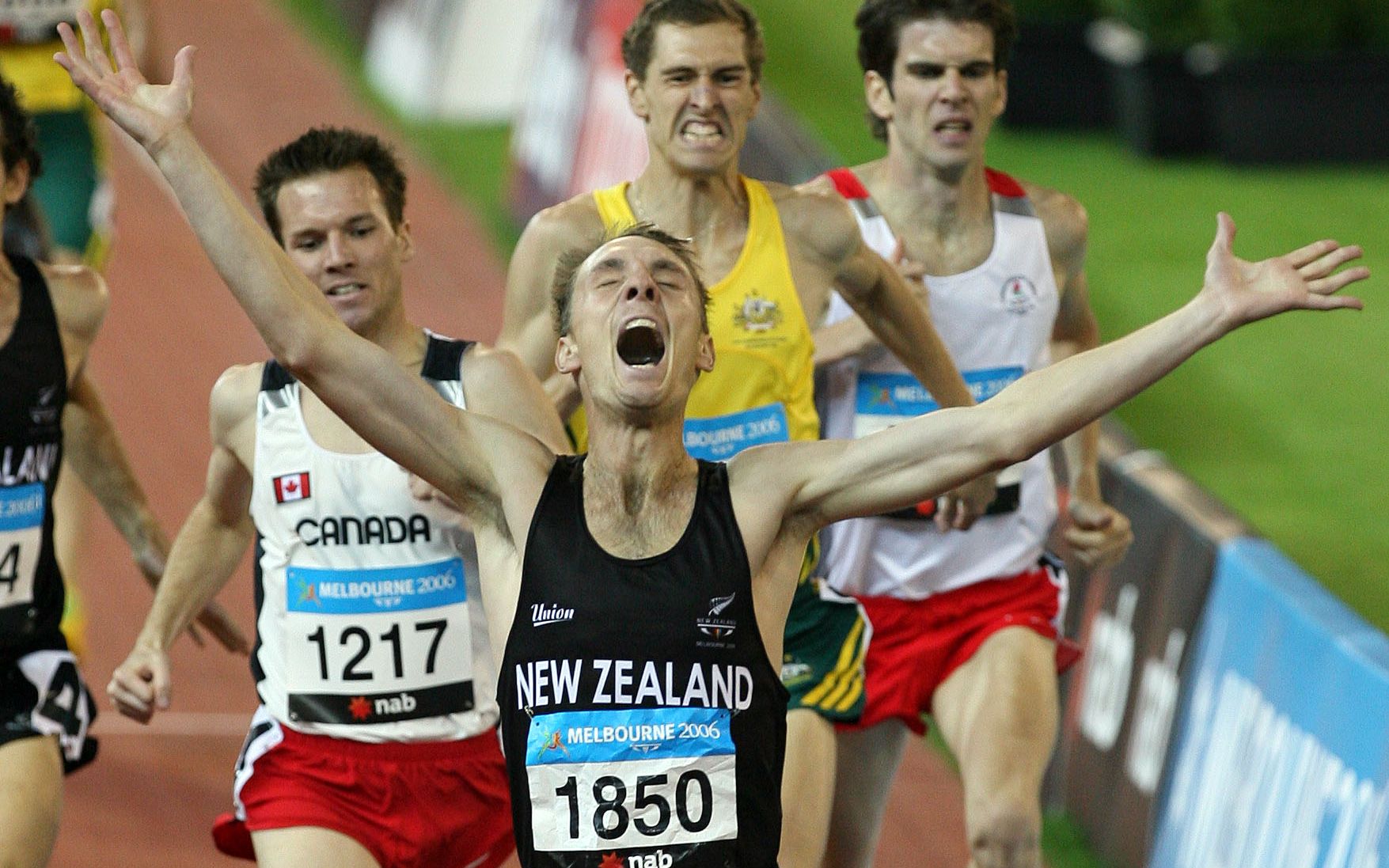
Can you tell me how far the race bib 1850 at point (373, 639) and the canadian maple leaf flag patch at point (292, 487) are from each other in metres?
0.15

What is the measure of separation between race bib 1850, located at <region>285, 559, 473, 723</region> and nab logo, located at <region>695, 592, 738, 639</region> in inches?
37.0

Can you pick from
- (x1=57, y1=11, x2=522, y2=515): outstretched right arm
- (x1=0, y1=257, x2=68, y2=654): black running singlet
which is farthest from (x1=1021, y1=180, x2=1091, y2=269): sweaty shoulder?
(x1=0, y1=257, x2=68, y2=654): black running singlet

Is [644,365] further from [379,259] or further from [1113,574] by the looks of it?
[1113,574]

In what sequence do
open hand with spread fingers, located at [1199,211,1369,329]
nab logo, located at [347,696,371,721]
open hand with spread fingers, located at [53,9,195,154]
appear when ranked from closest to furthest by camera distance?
open hand with spread fingers, located at [1199,211,1369,329]
open hand with spread fingers, located at [53,9,195,154]
nab logo, located at [347,696,371,721]

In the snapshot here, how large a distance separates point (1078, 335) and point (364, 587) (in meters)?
2.18

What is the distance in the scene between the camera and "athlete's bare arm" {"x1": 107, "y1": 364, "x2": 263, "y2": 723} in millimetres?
4391

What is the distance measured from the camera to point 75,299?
4855mm

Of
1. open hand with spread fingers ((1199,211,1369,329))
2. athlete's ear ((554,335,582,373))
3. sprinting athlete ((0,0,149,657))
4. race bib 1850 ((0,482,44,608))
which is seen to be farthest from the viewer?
sprinting athlete ((0,0,149,657))

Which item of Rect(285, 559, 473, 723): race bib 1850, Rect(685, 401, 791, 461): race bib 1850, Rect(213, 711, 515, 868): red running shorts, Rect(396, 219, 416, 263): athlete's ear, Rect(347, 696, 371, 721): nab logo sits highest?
Rect(396, 219, 416, 263): athlete's ear

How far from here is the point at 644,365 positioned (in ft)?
11.8

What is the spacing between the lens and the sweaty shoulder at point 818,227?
4.94m

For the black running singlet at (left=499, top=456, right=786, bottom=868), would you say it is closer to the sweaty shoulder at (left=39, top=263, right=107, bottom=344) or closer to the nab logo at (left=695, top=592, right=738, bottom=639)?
the nab logo at (left=695, top=592, right=738, bottom=639)

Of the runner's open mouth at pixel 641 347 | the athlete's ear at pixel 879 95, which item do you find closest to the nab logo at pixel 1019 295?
the athlete's ear at pixel 879 95

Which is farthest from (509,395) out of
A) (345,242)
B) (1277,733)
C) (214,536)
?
(1277,733)
